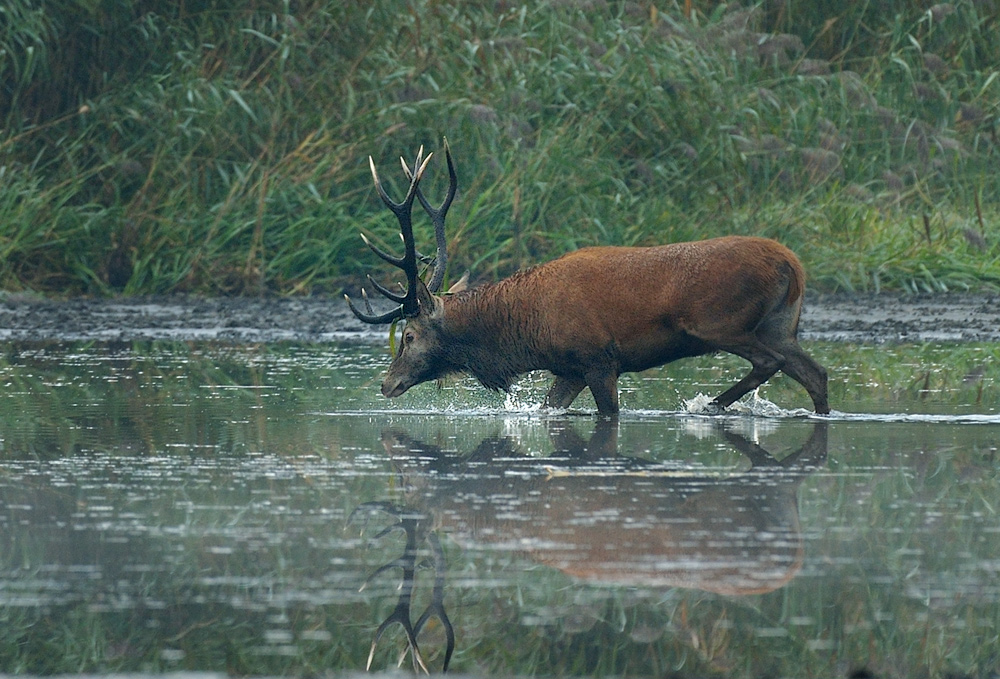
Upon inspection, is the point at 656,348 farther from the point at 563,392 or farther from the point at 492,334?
the point at 492,334

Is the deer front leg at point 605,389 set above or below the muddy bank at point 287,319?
below

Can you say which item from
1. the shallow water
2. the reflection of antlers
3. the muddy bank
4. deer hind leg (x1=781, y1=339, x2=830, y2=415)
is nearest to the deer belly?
the shallow water

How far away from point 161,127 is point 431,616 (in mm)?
9847

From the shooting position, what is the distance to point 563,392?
8.31m

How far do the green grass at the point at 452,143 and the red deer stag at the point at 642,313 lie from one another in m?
4.37

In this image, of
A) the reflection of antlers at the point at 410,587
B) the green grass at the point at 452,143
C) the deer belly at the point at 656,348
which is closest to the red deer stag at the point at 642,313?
the deer belly at the point at 656,348

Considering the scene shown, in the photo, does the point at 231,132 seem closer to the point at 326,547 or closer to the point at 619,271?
the point at 619,271

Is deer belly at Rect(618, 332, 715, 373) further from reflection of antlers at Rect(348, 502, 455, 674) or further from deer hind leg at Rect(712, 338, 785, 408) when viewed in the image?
reflection of antlers at Rect(348, 502, 455, 674)

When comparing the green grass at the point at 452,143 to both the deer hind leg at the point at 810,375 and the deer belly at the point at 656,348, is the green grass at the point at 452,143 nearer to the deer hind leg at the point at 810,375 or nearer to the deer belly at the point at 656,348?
the deer belly at the point at 656,348

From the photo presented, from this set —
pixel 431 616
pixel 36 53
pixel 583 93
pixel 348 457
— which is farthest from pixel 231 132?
pixel 431 616

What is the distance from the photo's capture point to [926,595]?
172 inches

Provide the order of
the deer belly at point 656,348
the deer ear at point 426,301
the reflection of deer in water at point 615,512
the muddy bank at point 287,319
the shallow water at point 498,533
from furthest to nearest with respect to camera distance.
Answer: the muddy bank at point 287,319
the deer ear at point 426,301
the deer belly at point 656,348
the reflection of deer in water at point 615,512
the shallow water at point 498,533

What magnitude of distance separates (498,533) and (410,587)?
68 centimetres

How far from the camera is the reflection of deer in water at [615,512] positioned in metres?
4.63
